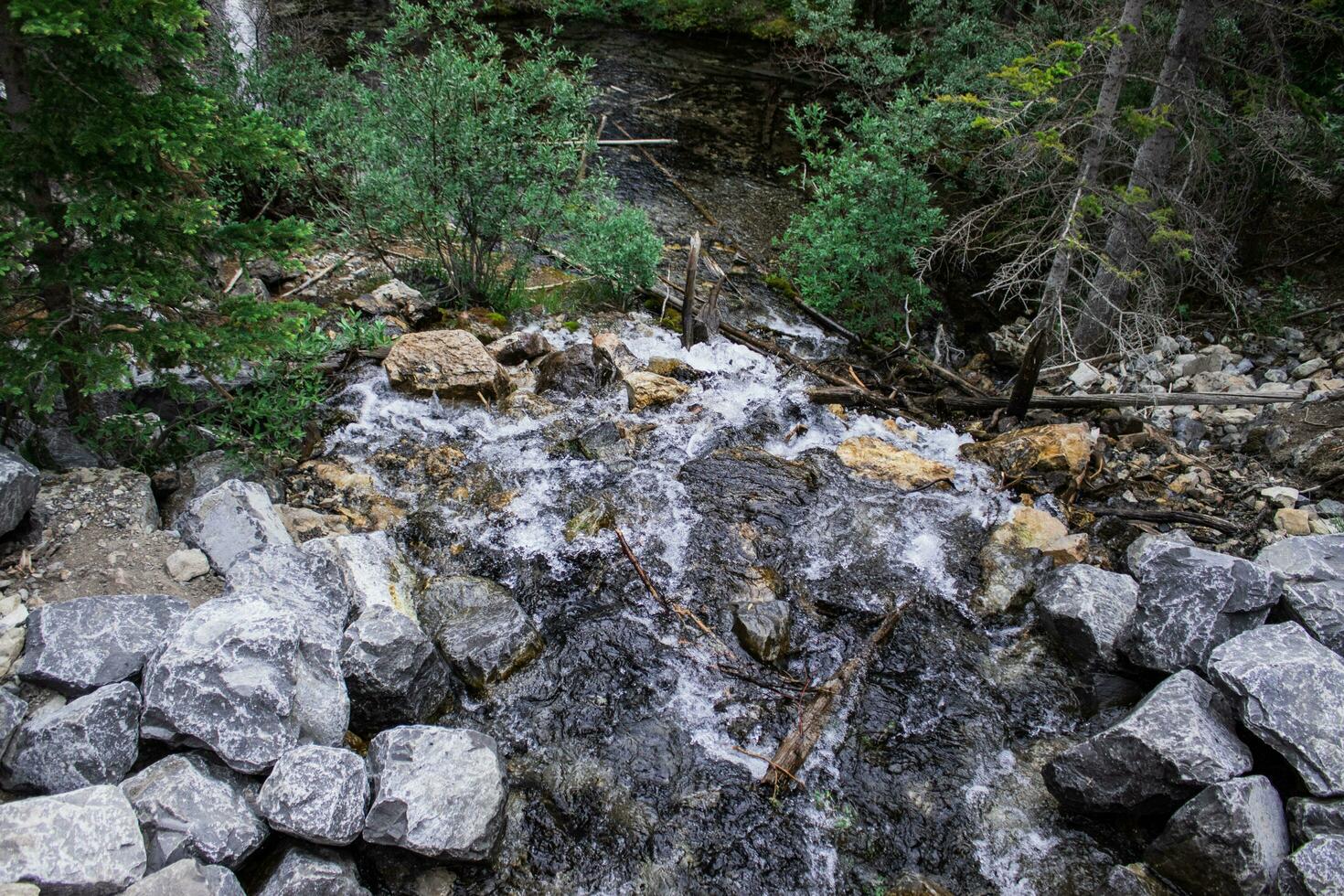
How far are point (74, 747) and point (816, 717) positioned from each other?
427 cm

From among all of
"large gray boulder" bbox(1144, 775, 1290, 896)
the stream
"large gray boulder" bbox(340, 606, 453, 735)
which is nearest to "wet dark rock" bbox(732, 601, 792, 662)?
the stream

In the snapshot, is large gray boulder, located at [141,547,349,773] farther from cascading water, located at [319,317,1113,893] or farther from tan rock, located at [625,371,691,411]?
tan rock, located at [625,371,691,411]

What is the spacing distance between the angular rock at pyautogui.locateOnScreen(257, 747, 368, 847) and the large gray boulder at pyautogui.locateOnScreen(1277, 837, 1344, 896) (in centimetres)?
484

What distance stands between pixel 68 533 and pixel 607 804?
3885 mm

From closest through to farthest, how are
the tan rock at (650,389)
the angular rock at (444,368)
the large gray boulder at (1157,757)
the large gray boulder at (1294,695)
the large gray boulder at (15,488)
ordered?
the large gray boulder at (1294,695) → the large gray boulder at (1157,757) → the large gray boulder at (15,488) → the angular rock at (444,368) → the tan rock at (650,389)

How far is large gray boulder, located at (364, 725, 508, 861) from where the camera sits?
13.8 ft

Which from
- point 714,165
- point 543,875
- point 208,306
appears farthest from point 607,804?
point 714,165

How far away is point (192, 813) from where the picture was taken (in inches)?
152

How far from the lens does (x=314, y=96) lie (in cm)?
1069

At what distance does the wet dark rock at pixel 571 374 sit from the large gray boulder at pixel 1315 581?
20.7 feet

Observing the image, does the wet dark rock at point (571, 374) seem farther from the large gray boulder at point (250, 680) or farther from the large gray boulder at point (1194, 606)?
the large gray boulder at point (1194, 606)

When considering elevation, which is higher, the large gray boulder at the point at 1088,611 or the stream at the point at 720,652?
the large gray boulder at the point at 1088,611

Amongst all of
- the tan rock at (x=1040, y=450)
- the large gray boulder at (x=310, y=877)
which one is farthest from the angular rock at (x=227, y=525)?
the tan rock at (x=1040, y=450)

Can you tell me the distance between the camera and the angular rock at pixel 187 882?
11.4 ft
